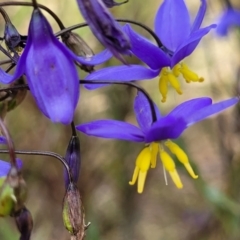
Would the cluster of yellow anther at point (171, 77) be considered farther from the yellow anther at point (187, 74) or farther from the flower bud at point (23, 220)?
the flower bud at point (23, 220)

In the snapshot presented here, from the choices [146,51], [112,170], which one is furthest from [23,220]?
[112,170]

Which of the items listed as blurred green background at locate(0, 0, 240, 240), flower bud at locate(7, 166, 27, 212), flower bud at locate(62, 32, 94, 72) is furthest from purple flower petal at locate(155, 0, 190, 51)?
blurred green background at locate(0, 0, 240, 240)

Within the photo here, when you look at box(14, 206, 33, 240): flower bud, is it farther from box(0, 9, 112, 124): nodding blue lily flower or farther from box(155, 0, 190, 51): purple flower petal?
box(155, 0, 190, 51): purple flower petal

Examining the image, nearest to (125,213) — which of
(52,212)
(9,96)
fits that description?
(52,212)

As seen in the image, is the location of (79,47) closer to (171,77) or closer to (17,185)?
(171,77)

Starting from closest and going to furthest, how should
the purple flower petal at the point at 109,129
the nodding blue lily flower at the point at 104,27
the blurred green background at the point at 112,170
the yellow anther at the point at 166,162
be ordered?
the nodding blue lily flower at the point at 104,27 → the purple flower petal at the point at 109,129 → the yellow anther at the point at 166,162 → the blurred green background at the point at 112,170

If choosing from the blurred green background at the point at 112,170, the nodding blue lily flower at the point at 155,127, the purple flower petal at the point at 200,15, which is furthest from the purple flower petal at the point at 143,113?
the blurred green background at the point at 112,170

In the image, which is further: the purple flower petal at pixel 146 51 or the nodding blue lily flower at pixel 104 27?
the purple flower petal at pixel 146 51
